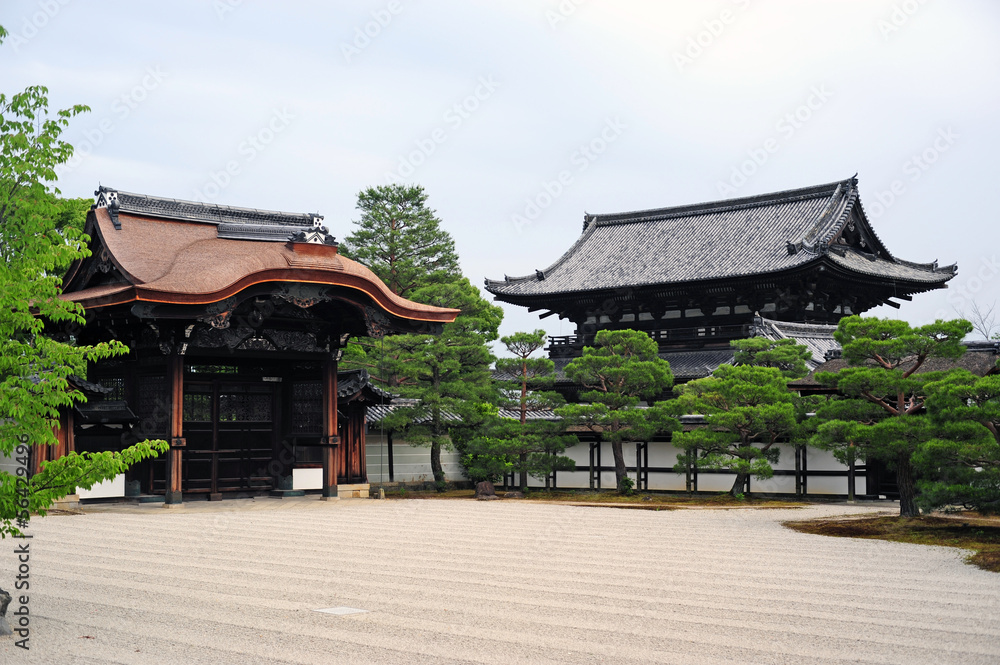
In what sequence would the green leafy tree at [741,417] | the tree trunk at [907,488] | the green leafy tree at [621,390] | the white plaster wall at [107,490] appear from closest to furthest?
the tree trunk at [907,488]
the white plaster wall at [107,490]
the green leafy tree at [741,417]
the green leafy tree at [621,390]

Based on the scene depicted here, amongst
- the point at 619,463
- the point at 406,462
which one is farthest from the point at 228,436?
the point at 619,463

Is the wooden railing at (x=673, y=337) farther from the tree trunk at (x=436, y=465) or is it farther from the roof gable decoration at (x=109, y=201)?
the roof gable decoration at (x=109, y=201)

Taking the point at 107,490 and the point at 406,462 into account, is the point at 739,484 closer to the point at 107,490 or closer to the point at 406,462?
the point at 406,462

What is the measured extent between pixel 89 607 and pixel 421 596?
3.10m

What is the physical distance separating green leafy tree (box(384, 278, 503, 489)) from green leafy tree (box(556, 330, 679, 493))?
310 cm

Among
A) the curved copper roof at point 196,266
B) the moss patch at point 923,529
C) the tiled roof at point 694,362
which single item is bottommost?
the moss patch at point 923,529

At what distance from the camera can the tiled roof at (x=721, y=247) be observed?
34.7m

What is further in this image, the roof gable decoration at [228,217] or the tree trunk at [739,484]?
the tree trunk at [739,484]

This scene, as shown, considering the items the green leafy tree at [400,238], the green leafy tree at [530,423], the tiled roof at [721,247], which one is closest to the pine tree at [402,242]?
the green leafy tree at [400,238]

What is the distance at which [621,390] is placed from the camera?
27.5m

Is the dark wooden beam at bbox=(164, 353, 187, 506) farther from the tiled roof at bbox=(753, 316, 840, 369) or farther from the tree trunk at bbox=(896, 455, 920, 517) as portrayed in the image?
the tiled roof at bbox=(753, 316, 840, 369)

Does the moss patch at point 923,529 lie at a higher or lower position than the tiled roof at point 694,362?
lower

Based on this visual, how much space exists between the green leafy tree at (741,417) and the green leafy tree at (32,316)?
1733cm

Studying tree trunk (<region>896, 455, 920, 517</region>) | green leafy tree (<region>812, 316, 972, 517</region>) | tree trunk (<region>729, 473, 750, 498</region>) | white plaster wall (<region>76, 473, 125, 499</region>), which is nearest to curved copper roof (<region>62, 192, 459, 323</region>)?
white plaster wall (<region>76, 473, 125, 499</region>)
